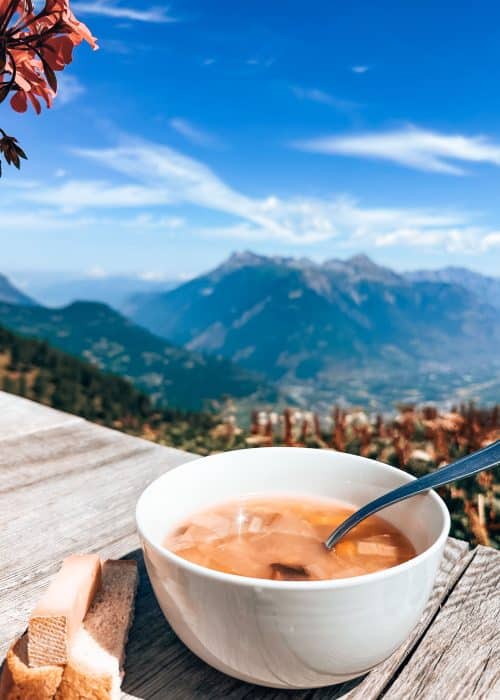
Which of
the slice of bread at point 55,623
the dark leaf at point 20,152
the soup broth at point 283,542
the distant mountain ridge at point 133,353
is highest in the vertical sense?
the dark leaf at point 20,152

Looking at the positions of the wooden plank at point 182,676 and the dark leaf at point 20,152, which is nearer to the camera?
the wooden plank at point 182,676

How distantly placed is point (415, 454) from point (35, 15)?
2.65 meters

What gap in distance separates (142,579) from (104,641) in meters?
0.21

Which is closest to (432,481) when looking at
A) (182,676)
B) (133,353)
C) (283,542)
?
(283,542)

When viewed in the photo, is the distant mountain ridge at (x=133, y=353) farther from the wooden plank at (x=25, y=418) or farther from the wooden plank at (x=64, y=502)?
the wooden plank at (x=64, y=502)

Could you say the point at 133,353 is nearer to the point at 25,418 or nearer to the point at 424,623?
the point at 25,418

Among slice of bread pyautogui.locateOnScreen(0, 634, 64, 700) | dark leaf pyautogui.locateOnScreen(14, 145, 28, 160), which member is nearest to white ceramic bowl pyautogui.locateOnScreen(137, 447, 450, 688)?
slice of bread pyautogui.locateOnScreen(0, 634, 64, 700)

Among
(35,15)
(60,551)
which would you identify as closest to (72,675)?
(60,551)

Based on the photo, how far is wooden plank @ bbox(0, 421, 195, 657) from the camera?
992 mm

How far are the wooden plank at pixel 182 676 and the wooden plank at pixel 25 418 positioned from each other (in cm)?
109

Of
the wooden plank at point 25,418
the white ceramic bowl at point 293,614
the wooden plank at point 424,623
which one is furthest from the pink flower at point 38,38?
the wooden plank at point 25,418

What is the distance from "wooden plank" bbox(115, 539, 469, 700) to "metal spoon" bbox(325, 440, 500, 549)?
0.55 feet

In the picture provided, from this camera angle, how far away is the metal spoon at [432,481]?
31.1 inches

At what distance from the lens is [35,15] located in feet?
2.93
